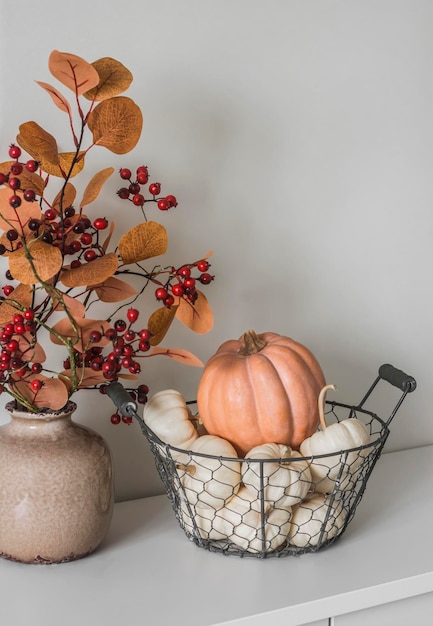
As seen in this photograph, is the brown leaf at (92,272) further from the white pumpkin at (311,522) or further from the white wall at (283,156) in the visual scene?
the white pumpkin at (311,522)

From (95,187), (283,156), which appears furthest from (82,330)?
(283,156)

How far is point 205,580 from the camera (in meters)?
0.88

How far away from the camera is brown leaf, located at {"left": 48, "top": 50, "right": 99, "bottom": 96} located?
2.51 ft

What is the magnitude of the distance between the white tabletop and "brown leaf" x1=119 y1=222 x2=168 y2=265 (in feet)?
1.18

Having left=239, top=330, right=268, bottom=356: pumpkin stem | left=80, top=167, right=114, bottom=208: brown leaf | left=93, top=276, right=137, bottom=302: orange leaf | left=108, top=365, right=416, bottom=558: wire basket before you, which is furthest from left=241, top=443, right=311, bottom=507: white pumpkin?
left=80, top=167, right=114, bottom=208: brown leaf

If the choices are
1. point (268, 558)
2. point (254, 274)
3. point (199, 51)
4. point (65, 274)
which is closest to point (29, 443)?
point (65, 274)

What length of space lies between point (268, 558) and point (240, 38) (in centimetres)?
74

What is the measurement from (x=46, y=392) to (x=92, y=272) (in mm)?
150

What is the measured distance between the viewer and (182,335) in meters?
1.16

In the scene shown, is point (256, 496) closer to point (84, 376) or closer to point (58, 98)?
point (84, 376)

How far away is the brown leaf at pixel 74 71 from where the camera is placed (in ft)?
2.51

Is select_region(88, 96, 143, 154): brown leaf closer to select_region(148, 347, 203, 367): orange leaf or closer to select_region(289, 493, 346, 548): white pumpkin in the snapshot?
select_region(148, 347, 203, 367): orange leaf

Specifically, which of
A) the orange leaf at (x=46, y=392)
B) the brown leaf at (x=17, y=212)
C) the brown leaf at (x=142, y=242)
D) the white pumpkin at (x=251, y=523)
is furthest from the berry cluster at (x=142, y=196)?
the white pumpkin at (x=251, y=523)

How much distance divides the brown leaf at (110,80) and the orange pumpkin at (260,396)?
338 mm
